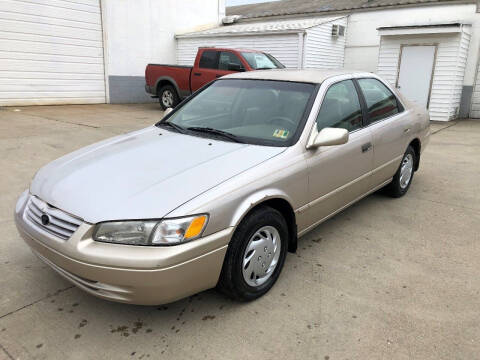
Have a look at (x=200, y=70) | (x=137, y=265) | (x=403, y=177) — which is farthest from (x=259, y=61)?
(x=137, y=265)

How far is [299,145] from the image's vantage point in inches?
121

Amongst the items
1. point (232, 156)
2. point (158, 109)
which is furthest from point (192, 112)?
point (158, 109)

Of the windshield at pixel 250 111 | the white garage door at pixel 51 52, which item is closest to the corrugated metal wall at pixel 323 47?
the white garage door at pixel 51 52

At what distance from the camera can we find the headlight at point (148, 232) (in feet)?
7.32

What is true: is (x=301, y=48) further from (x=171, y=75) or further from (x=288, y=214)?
(x=288, y=214)

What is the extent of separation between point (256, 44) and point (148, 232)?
1356cm

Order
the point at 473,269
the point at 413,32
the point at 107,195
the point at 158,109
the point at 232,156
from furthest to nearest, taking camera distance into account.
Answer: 1. the point at 158,109
2. the point at 413,32
3. the point at 473,269
4. the point at 232,156
5. the point at 107,195

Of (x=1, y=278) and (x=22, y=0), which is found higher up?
(x=22, y=0)

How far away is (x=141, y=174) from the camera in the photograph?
2.67m

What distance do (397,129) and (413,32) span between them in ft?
30.2

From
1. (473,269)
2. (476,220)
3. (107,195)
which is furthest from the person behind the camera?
(476,220)

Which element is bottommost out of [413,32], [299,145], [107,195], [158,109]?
[158,109]

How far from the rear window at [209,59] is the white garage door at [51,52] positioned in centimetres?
403

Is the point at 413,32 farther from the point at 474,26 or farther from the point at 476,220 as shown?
the point at 476,220
